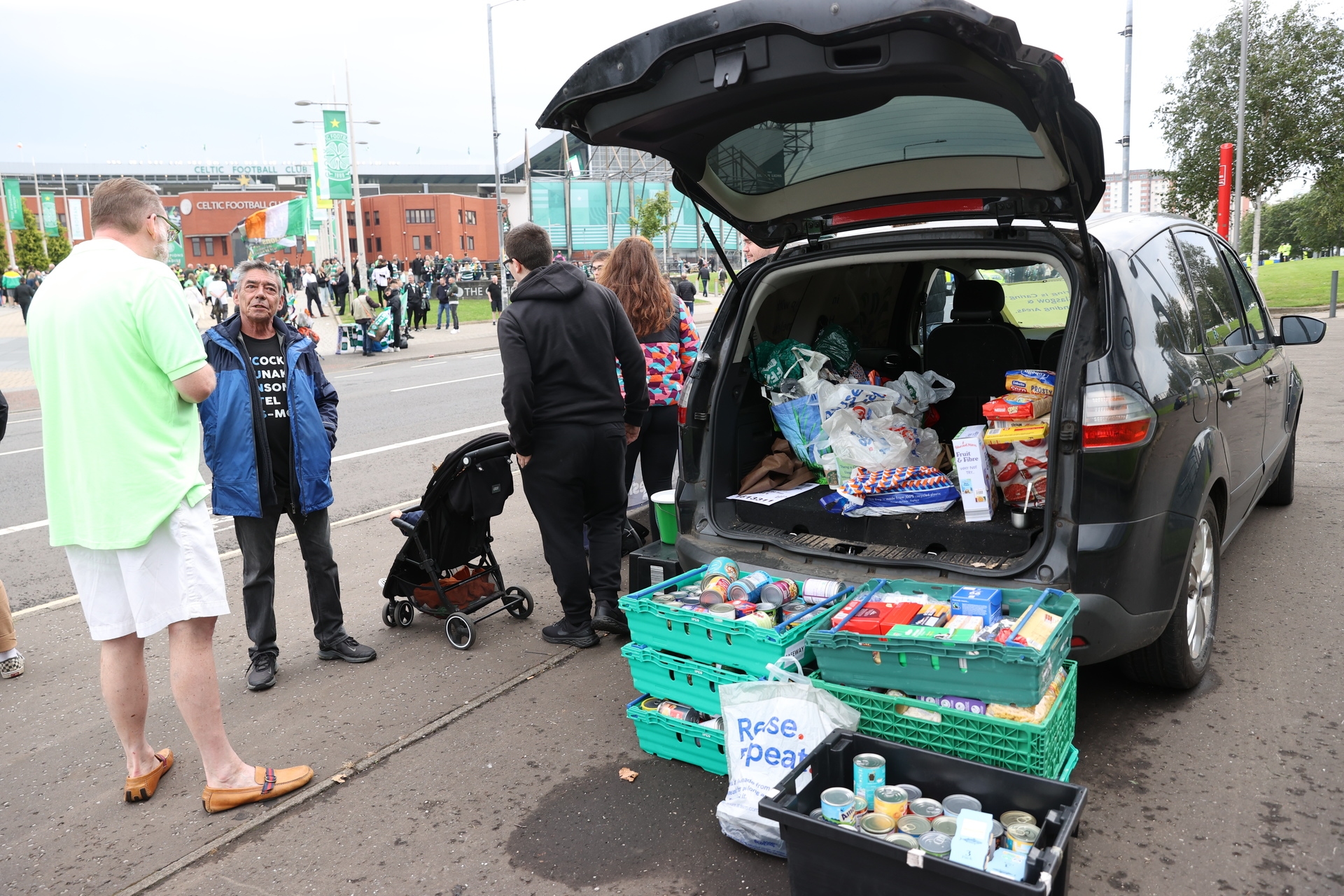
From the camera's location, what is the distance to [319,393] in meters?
4.47

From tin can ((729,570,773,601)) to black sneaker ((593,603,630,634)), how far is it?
3.93ft

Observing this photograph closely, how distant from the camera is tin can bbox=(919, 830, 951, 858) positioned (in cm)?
225

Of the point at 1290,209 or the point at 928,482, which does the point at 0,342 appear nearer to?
the point at 928,482

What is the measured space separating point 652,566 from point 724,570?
0.68 meters

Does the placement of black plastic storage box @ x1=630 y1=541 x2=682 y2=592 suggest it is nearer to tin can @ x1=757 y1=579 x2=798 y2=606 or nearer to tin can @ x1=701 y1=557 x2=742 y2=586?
tin can @ x1=701 y1=557 x2=742 y2=586

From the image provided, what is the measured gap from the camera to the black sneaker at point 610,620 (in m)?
4.61

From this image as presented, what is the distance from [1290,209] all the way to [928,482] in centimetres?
11005

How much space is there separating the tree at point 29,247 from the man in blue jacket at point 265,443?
3106 inches

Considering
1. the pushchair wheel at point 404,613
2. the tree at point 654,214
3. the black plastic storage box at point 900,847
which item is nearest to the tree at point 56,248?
the tree at point 654,214

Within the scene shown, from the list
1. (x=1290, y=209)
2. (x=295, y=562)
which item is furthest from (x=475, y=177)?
(x=295, y=562)

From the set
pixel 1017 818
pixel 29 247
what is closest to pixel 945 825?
pixel 1017 818

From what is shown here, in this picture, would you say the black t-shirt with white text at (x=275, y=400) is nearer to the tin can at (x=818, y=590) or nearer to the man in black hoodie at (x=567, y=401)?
the man in black hoodie at (x=567, y=401)

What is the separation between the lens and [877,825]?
2361mm

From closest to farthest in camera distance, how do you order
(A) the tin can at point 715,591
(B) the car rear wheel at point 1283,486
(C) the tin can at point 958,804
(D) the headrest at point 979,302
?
(C) the tin can at point 958,804
(A) the tin can at point 715,591
(D) the headrest at point 979,302
(B) the car rear wheel at point 1283,486
